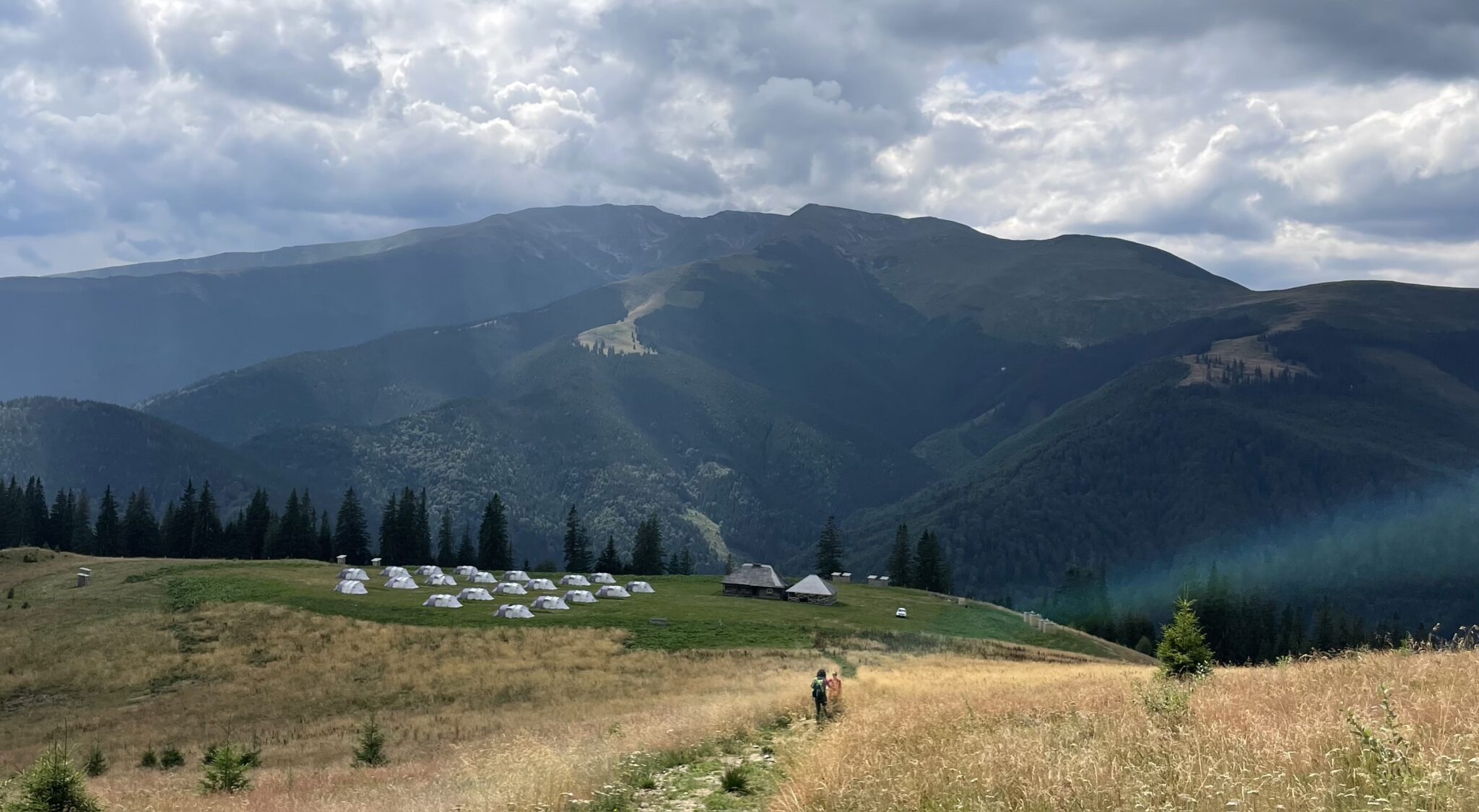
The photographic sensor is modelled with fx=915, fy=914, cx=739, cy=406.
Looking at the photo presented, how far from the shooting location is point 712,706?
80.0 ft

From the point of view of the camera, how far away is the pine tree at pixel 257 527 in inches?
4379

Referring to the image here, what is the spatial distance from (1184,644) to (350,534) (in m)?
104

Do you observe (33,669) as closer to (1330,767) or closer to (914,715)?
(914,715)

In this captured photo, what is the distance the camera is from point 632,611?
6981cm

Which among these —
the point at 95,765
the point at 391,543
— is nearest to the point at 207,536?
the point at 391,543

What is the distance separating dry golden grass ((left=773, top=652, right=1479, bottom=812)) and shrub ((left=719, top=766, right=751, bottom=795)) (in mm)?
866

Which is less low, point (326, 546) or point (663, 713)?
→ point (663, 713)

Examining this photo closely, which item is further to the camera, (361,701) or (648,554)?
(648,554)

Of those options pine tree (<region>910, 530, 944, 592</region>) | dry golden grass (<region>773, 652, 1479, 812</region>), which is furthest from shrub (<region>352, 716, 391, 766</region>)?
pine tree (<region>910, 530, 944, 592</region>)

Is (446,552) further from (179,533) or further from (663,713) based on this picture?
(663,713)

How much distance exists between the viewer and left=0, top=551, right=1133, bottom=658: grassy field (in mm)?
61188

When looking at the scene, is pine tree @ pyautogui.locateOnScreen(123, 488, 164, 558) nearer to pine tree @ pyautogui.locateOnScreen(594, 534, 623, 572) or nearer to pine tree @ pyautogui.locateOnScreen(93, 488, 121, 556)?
pine tree @ pyautogui.locateOnScreen(93, 488, 121, 556)

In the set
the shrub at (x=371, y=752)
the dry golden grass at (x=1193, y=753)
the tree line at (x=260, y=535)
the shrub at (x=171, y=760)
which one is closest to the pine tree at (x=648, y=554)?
the tree line at (x=260, y=535)

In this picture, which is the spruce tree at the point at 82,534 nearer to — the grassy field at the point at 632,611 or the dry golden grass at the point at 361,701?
the grassy field at the point at 632,611
